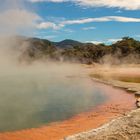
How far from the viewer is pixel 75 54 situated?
127m

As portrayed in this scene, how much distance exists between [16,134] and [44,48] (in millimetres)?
134154

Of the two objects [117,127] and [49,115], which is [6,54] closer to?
[49,115]

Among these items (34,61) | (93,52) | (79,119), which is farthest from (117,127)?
(34,61)

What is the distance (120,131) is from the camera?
6664 mm

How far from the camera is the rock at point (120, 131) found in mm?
6551

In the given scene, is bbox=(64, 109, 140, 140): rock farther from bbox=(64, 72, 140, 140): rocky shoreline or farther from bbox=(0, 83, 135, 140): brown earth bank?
bbox=(0, 83, 135, 140): brown earth bank

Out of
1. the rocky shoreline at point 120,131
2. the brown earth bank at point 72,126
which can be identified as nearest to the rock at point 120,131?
the rocky shoreline at point 120,131

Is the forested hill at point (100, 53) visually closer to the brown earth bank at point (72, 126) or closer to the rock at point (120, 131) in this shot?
the brown earth bank at point (72, 126)

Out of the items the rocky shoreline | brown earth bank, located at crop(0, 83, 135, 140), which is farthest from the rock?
brown earth bank, located at crop(0, 83, 135, 140)

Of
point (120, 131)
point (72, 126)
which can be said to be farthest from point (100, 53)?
point (120, 131)

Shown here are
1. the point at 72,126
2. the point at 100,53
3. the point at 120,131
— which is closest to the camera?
the point at 120,131

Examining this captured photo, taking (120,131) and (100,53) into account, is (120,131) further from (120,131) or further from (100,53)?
(100,53)

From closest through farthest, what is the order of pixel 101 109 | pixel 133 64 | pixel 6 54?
pixel 101 109
pixel 133 64
pixel 6 54

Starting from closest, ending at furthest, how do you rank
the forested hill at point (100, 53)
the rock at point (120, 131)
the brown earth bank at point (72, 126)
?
the rock at point (120, 131), the brown earth bank at point (72, 126), the forested hill at point (100, 53)
